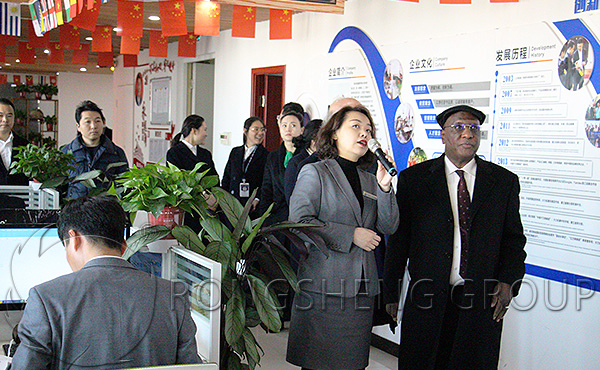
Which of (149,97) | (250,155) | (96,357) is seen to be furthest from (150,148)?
(96,357)

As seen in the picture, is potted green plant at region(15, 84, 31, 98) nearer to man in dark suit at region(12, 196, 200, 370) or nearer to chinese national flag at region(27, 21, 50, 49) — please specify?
chinese national flag at region(27, 21, 50, 49)

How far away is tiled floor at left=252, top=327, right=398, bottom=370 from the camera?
423cm

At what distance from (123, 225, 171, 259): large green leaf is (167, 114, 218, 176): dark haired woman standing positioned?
3.23 m

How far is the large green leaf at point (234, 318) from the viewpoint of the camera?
7.14 feet

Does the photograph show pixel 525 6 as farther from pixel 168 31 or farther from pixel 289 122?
pixel 168 31

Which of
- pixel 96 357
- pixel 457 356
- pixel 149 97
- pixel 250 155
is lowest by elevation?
pixel 457 356

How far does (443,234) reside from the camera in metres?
2.71

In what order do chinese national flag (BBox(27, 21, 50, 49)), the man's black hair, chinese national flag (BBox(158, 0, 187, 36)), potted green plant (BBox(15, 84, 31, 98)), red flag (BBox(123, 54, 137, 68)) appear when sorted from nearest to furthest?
1. the man's black hair
2. chinese national flag (BBox(158, 0, 187, 36))
3. chinese national flag (BBox(27, 21, 50, 49))
4. red flag (BBox(123, 54, 137, 68))
5. potted green plant (BBox(15, 84, 31, 98))

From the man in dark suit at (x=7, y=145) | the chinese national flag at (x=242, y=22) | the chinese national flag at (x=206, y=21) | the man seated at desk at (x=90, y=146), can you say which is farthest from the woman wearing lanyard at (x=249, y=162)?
the man in dark suit at (x=7, y=145)

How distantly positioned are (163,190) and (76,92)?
15976 mm

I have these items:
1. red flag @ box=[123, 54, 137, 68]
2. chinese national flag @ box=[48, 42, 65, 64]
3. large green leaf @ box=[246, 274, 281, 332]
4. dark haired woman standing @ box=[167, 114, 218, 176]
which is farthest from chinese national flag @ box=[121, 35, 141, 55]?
large green leaf @ box=[246, 274, 281, 332]

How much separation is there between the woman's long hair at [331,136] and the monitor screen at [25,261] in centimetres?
118

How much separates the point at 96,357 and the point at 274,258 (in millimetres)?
891

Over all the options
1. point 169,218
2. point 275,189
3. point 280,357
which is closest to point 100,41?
point 275,189
